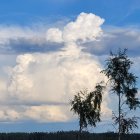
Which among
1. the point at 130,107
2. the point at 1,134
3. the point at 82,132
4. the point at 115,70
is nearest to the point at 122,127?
the point at 130,107

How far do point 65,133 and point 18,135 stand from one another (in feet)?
12.9

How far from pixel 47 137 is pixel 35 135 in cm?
102

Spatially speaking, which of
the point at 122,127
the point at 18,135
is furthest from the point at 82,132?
the point at 122,127

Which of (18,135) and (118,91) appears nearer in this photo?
(118,91)

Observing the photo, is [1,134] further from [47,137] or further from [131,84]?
[131,84]

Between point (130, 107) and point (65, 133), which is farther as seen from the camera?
point (65, 133)

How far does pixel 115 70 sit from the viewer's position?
39.4 m

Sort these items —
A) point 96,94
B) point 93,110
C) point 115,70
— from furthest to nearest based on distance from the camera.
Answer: point 93,110 → point 96,94 → point 115,70

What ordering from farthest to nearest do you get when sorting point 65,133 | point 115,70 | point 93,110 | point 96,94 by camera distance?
point 65,133 < point 93,110 < point 96,94 < point 115,70

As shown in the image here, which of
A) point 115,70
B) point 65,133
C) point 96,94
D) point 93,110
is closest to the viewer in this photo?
point 115,70

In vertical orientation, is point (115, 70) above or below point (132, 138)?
above

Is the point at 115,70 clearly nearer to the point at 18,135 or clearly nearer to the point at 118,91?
the point at 118,91

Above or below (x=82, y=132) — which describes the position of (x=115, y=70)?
above

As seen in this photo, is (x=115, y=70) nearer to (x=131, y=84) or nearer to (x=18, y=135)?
(x=131, y=84)
